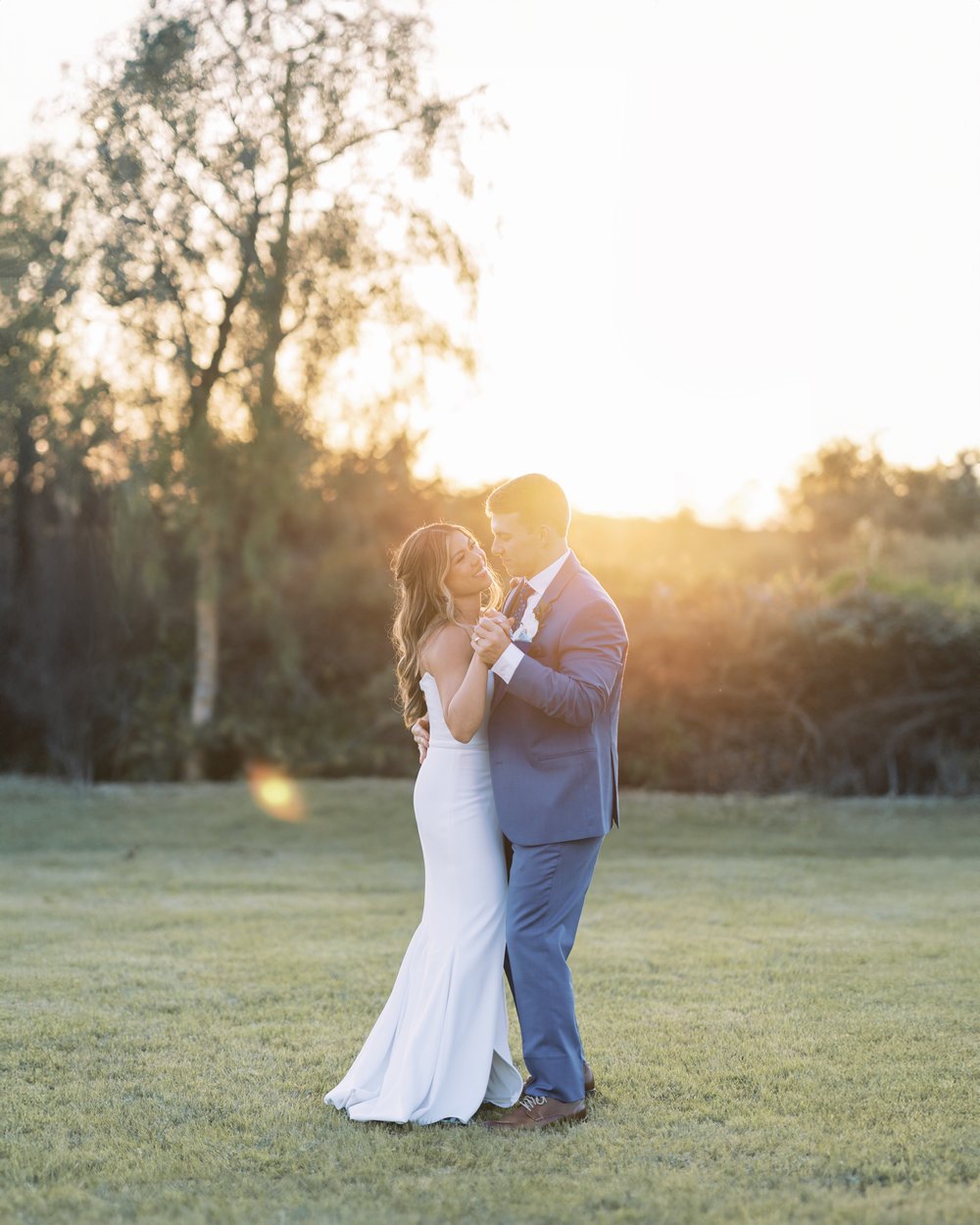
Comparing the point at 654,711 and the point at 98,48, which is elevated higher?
the point at 98,48

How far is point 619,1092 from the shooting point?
4.57m

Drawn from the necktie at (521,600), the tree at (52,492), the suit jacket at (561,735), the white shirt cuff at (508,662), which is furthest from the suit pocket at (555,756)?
the tree at (52,492)

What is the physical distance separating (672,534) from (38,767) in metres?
19.4

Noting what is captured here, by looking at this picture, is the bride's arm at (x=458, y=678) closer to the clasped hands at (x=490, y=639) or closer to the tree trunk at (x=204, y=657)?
the clasped hands at (x=490, y=639)

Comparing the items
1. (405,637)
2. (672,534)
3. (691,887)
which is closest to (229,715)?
(691,887)

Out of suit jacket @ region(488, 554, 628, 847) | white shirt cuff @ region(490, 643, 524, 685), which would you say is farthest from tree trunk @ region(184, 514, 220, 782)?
white shirt cuff @ region(490, 643, 524, 685)

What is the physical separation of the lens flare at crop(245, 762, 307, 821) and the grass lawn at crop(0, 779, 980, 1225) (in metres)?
2.30

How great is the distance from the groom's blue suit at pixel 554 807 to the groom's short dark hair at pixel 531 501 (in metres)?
0.24

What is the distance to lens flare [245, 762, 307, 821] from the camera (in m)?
13.9

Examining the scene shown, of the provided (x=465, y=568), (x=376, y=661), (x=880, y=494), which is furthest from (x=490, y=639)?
(x=880, y=494)

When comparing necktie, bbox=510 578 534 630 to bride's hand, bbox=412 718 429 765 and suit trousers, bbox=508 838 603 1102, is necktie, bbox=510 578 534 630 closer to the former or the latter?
bride's hand, bbox=412 718 429 765

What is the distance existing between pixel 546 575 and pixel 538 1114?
6.03ft

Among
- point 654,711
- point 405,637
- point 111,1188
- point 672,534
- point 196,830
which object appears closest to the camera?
point 111,1188

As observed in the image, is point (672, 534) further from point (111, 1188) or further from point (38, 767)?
point (111, 1188)
